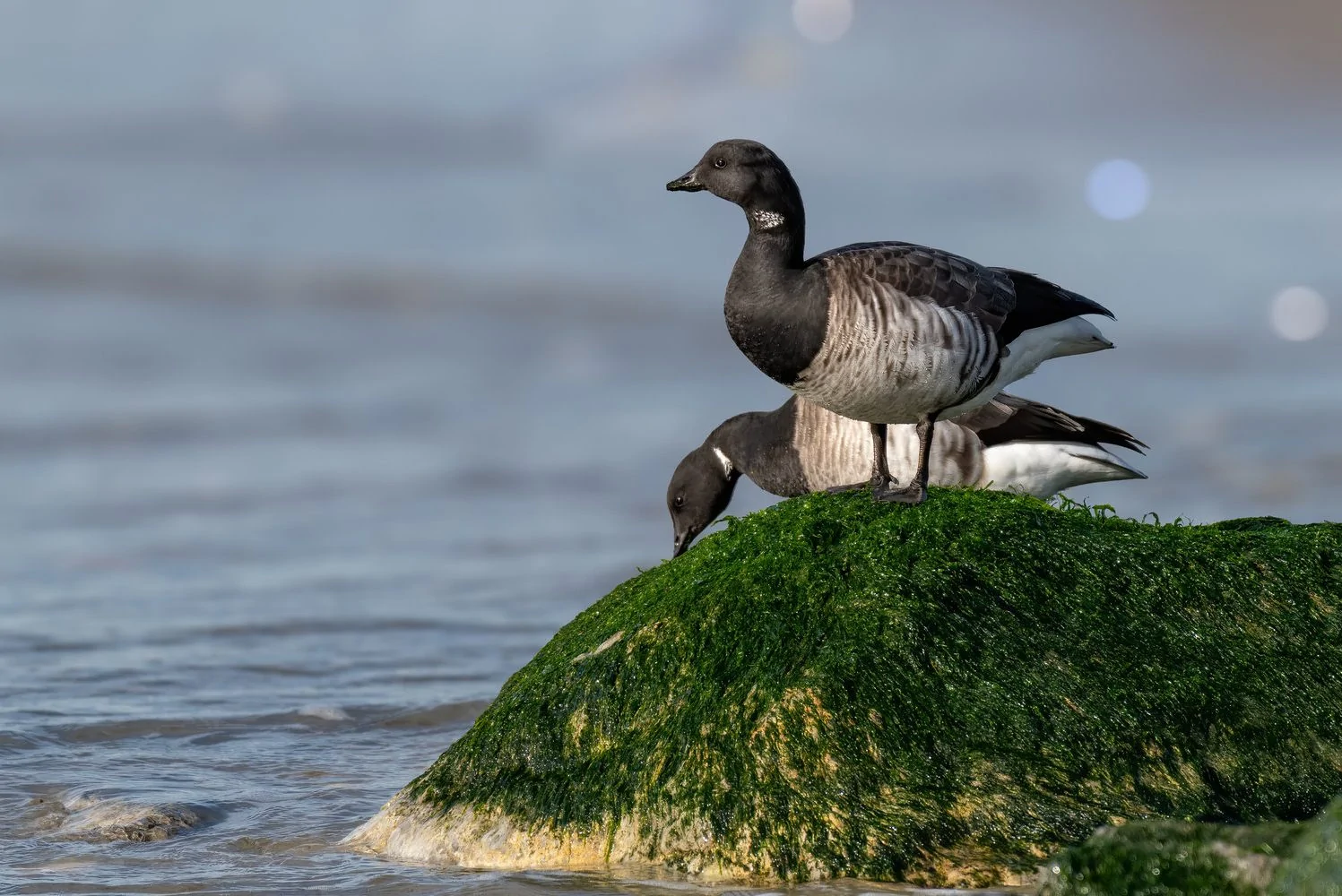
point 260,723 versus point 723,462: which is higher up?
point 723,462

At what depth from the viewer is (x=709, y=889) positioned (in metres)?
4.66

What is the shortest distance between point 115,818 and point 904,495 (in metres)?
3.34

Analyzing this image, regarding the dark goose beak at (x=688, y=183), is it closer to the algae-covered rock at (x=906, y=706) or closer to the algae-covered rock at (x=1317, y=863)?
the algae-covered rock at (x=906, y=706)

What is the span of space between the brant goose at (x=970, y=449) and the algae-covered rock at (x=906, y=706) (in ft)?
8.56

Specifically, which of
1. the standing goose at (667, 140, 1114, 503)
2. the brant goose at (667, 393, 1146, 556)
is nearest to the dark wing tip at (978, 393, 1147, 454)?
the brant goose at (667, 393, 1146, 556)

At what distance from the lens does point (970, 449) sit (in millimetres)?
8594

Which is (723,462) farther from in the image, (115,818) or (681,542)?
(115,818)

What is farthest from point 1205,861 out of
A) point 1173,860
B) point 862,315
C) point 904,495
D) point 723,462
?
point 723,462

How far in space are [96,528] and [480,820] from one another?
10225mm

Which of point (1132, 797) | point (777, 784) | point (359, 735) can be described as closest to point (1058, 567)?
point (1132, 797)

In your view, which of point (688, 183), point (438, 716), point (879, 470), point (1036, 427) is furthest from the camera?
point (438, 716)

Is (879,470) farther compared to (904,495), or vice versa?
(879,470)

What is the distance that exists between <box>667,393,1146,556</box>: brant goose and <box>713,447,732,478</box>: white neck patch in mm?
457

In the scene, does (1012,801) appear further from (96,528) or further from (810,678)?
(96,528)
